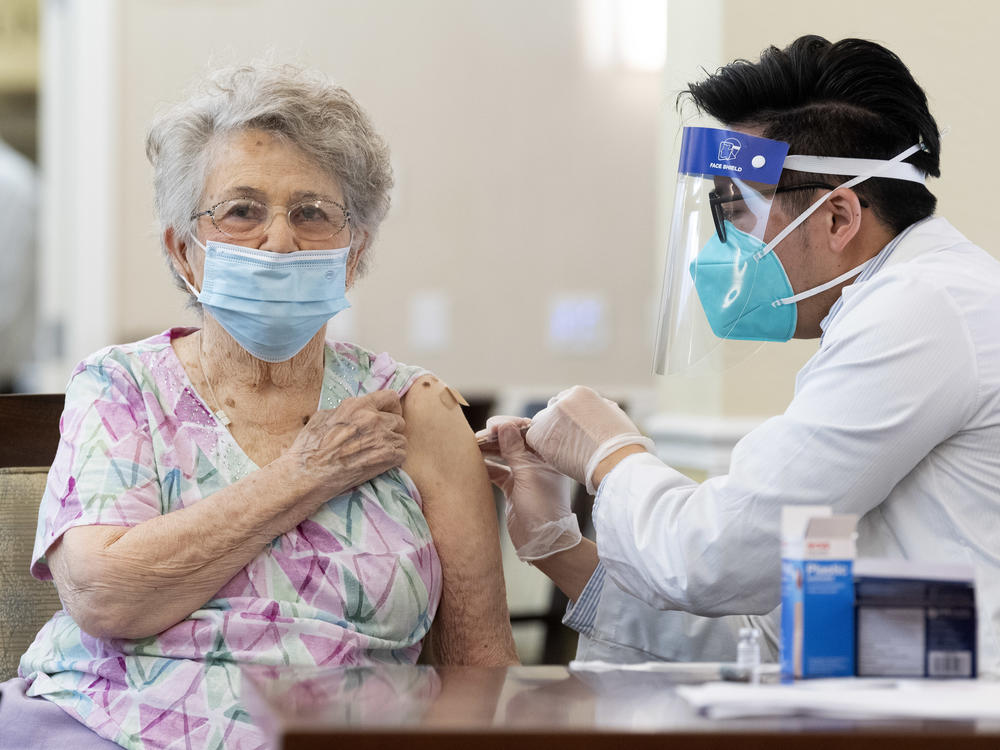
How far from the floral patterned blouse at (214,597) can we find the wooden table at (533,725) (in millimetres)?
480

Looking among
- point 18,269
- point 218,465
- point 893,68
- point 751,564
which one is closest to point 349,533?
point 218,465

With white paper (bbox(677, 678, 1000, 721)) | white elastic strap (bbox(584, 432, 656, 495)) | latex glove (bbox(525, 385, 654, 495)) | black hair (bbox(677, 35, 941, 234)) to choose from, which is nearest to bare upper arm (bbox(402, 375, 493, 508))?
latex glove (bbox(525, 385, 654, 495))

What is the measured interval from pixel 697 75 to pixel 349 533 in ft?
4.66

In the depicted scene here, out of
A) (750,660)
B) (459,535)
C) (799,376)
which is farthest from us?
(459,535)

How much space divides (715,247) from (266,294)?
63cm

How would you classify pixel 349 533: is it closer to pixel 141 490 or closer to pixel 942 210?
pixel 141 490

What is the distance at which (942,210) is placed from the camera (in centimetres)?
230

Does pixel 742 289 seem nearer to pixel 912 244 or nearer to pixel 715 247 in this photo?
pixel 715 247

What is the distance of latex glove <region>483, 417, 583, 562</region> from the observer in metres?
1.75

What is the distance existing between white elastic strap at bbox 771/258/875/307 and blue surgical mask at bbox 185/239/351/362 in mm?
624

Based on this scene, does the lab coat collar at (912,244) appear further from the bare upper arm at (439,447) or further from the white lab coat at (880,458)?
the bare upper arm at (439,447)

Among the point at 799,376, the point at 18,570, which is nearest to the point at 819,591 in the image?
the point at 799,376

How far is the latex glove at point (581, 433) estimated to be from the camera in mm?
1507

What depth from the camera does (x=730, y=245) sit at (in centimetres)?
156
